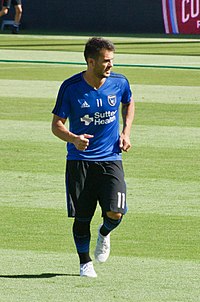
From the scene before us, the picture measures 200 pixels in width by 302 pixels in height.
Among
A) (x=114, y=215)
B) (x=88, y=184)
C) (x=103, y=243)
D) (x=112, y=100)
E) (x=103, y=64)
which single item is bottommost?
(x=103, y=243)

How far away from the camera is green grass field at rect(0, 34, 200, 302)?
7.88 metres

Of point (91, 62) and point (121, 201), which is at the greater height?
point (91, 62)

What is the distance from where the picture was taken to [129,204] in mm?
10953

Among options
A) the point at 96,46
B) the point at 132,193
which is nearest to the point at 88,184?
the point at 96,46

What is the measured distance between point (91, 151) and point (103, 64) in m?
0.66

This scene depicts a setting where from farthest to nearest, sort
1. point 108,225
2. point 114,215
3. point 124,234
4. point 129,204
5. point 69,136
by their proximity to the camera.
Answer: point 129,204
point 124,234
point 108,225
point 114,215
point 69,136

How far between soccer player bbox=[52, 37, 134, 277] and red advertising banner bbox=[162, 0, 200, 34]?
28.6 meters

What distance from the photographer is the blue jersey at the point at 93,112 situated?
26.7ft

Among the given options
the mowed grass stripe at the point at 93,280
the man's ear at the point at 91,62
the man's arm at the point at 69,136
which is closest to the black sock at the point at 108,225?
the mowed grass stripe at the point at 93,280

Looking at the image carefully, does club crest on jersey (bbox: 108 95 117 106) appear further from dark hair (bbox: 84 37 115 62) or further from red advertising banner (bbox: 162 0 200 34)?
red advertising banner (bbox: 162 0 200 34)

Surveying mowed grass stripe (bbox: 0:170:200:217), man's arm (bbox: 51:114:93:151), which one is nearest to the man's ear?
man's arm (bbox: 51:114:93:151)

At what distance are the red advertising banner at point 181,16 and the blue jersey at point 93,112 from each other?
28576 mm

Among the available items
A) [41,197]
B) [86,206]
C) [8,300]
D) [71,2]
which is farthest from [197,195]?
[71,2]

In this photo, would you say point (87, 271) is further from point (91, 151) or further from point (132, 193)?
point (132, 193)
